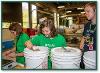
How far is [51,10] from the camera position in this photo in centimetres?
325

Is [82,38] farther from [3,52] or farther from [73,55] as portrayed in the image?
[3,52]

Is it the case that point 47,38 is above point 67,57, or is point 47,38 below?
above

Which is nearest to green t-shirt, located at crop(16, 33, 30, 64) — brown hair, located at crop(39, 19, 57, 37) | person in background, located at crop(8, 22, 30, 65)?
person in background, located at crop(8, 22, 30, 65)

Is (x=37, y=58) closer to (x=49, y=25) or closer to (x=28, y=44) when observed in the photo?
(x=28, y=44)

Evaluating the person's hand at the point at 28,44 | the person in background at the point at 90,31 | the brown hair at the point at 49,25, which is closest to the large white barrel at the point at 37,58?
the person's hand at the point at 28,44

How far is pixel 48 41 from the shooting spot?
3.29 meters

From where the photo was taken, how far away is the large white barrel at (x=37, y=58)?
10.8ft

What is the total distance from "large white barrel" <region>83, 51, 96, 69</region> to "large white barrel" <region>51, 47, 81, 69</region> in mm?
78

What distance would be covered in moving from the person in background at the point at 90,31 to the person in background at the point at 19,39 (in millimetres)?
→ 632

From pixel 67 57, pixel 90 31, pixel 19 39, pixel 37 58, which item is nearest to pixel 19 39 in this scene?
pixel 19 39

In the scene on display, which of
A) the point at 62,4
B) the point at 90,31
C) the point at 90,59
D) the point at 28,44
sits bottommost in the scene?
the point at 90,59

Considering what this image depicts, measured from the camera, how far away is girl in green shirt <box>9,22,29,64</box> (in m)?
3.28

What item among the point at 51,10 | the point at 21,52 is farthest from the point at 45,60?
the point at 51,10

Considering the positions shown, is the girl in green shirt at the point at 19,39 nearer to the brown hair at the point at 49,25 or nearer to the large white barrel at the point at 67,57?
the brown hair at the point at 49,25
